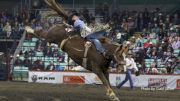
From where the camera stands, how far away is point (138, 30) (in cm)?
2966

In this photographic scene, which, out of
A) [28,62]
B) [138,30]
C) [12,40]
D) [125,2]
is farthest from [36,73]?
[125,2]

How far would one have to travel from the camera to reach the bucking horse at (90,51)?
14391 mm

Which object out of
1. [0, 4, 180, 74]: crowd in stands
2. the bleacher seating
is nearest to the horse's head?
[0, 4, 180, 74]: crowd in stands

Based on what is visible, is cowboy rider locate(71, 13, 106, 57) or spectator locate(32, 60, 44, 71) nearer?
cowboy rider locate(71, 13, 106, 57)

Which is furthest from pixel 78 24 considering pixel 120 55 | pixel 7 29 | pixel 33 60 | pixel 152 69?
pixel 7 29

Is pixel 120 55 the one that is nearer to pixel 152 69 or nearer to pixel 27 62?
pixel 152 69

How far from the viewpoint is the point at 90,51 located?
14.9m

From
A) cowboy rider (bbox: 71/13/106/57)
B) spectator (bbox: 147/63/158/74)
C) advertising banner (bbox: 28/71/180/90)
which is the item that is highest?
cowboy rider (bbox: 71/13/106/57)

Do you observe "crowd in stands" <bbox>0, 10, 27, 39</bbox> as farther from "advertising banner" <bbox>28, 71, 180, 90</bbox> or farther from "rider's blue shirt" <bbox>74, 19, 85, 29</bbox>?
"rider's blue shirt" <bbox>74, 19, 85, 29</bbox>

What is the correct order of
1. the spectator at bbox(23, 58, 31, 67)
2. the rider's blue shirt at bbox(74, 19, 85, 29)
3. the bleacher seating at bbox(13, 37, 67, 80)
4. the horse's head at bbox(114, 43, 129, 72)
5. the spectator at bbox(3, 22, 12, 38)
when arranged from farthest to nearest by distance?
the spectator at bbox(3, 22, 12, 38) < the spectator at bbox(23, 58, 31, 67) < the bleacher seating at bbox(13, 37, 67, 80) < the rider's blue shirt at bbox(74, 19, 85, 29) < the horse's head at bbox(114, 43, 129, 72)

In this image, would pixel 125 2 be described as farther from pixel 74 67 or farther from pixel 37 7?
pixel 74 67

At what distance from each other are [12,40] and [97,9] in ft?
18.7

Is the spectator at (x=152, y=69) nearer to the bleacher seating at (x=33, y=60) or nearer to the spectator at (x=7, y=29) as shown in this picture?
the bleacher seating at (x=33, y=60)

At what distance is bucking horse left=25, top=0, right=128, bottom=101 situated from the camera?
14.4 m
